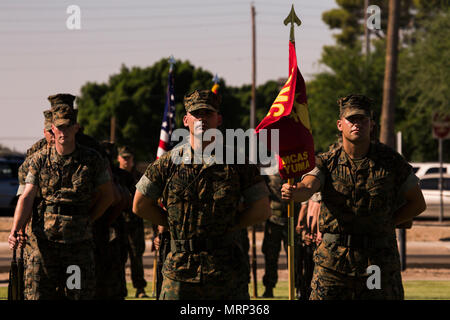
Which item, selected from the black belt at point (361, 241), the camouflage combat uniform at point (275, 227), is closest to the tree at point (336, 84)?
the camouflage combat uniform at point (275, 227)

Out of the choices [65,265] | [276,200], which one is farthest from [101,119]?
[65,265]

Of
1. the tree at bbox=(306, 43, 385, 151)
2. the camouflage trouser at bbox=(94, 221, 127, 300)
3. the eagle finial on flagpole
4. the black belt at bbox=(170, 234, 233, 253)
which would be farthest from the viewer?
the tree at bbox=(306, 43, 385, 151)

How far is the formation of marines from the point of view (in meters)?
5.90

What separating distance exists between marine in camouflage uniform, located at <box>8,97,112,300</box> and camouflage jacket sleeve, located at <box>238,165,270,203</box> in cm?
204

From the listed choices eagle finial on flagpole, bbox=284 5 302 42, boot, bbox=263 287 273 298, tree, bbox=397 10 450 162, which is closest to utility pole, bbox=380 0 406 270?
boot, bbox=263 287 273 298

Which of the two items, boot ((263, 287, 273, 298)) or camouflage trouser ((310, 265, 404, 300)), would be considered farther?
boot ((263, 287, 273, 298))

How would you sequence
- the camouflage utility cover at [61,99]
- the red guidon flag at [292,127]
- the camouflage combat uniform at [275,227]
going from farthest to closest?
the camouflage combat uniform at [275,227] < the camouflage utility cover at [61,99] < the red guidon flag at [292,127]

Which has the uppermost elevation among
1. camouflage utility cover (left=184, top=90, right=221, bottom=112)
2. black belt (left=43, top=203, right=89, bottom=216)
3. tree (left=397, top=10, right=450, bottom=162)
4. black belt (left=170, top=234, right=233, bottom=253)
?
tree (left=397, top=10, right=450, bottom=162)

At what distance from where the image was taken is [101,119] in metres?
63.9

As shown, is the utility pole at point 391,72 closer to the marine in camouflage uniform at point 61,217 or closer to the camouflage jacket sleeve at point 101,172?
the camouflage jacket sleeve at point 101,172

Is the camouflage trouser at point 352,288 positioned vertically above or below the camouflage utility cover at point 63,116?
below

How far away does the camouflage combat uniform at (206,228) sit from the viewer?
19.3 feet

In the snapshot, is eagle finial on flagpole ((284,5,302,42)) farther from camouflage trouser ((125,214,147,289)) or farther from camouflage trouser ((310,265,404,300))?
camouflage trouser ((125,214,147,289))
